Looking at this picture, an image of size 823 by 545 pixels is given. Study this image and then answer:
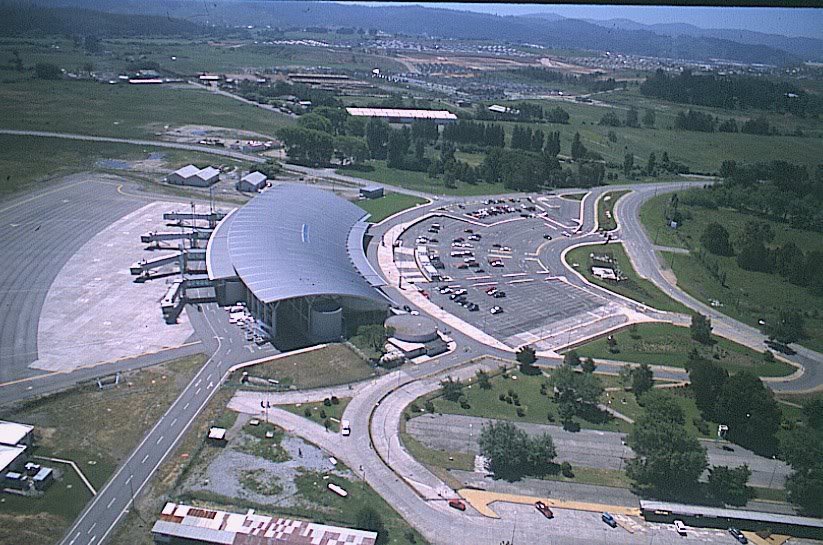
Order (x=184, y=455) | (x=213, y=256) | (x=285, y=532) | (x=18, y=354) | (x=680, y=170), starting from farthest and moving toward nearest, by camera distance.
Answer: (x=680, y=170) < (x=213, y=256) < (x=18, y=354) < (x=184, y=455) < (x=285, y=532)

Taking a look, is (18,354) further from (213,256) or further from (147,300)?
(213,256)

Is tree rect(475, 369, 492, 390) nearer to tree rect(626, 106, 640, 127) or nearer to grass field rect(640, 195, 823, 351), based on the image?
grass field rect(640, 195, 823, 351)

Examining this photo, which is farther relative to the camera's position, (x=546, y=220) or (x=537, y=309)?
(x=546, y=220)

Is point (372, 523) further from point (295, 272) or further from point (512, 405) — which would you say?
point (295, 272)

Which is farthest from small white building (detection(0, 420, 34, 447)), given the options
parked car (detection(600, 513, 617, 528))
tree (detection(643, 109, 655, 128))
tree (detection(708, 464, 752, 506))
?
tree (detection(643, 109, 655, 128))

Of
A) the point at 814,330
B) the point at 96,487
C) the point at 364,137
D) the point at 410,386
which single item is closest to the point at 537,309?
the point at 410,386

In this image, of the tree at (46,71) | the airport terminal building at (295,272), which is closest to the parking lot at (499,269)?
the airport terminal building at (295,272)
